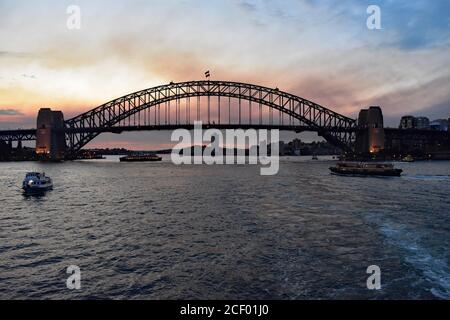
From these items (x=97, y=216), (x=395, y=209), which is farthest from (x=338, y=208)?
(x=97, y=216)

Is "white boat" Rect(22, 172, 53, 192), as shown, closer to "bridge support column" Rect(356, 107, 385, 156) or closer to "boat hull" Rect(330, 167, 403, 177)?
"boat hull" Rect(330, 167, 403, 177)

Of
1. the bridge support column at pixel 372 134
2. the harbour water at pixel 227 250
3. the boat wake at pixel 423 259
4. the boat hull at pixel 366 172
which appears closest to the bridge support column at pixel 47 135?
the boat hull at pixel 366 172

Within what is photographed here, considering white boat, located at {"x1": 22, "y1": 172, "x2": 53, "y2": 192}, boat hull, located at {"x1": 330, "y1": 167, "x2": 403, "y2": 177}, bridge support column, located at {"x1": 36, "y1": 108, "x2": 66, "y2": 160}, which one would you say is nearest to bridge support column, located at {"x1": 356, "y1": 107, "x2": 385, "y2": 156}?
boat hull, located at {"x1": 330, "y1": 167, "x2": 403, "y2": 177}

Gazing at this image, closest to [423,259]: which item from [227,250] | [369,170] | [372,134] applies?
[227,250]

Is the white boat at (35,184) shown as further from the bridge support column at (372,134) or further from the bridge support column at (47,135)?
the bridge support column at (372,134)

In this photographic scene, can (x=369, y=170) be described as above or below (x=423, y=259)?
above

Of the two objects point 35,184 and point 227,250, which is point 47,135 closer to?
point 35,184

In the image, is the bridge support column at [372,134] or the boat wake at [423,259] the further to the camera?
the bridge support column at [372,134]
